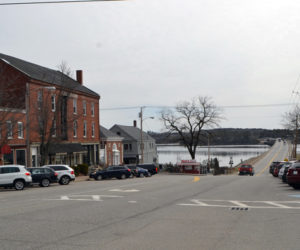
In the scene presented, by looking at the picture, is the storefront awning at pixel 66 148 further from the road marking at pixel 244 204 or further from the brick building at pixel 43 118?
the road marking at pixel 244 204

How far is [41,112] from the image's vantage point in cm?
4019

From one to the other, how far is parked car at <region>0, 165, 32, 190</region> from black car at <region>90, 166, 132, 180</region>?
14501mm

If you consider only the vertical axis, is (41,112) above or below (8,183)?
above

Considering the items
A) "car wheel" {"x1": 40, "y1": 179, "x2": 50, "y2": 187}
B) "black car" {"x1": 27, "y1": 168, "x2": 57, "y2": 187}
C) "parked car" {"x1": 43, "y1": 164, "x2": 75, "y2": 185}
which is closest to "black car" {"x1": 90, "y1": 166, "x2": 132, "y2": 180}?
"parked car" {"x1": 43, "y1": 164, "x2": 75, "y2": 185}

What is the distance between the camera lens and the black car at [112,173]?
135 feet

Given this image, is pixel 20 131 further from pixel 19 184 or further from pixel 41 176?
pixel 19 184

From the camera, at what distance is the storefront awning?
44312 mm

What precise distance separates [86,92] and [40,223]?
45.1 m

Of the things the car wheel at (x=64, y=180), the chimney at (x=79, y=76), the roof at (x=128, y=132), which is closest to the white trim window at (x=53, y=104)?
the chimney at (x=79, y=76)

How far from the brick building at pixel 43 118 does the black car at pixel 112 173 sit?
5.29m

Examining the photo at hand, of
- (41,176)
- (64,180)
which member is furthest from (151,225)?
(64,180)

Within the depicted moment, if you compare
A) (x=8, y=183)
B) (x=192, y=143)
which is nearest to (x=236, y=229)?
(x=8, y=183)

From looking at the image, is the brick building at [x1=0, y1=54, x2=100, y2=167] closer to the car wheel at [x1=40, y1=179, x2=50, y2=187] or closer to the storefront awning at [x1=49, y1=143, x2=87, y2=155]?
A: the storefront awning at [x1=49, y1=143, x2=87, y2=155]

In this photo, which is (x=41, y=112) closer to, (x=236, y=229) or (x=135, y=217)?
(x=135, y=217)
